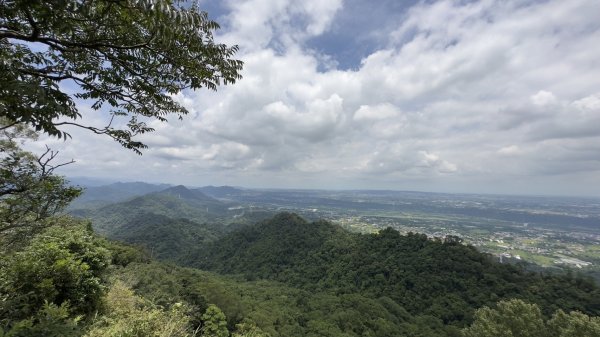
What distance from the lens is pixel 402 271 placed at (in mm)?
59031

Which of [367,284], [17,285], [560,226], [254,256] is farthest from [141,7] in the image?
[560,226]

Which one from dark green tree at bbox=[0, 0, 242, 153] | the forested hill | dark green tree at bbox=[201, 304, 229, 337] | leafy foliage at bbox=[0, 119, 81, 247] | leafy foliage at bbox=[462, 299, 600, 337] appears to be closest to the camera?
Answer: dark green tree at bbox=[0, 0, 242, 153]

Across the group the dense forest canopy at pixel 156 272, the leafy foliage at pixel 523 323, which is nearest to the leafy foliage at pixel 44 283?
the dense forest canopy at pixel 156 272

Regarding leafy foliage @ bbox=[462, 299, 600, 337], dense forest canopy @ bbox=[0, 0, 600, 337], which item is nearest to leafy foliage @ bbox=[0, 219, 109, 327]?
dense forest canopy @ bbox=[0, 0, 600, 337]

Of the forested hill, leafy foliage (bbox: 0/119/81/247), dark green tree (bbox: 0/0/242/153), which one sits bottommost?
the forested hill

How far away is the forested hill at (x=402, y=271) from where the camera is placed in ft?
150

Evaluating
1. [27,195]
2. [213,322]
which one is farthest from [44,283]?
[213,322]

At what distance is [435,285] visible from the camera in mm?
52781

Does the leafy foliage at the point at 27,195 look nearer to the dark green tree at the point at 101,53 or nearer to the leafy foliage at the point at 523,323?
the dark green tree at the point at 101,53

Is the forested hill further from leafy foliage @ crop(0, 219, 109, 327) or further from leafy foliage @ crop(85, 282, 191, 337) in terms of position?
leafy foliage @ crop(0, 219, 109, 327)

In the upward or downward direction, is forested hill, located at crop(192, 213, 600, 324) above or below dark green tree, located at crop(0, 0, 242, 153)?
below

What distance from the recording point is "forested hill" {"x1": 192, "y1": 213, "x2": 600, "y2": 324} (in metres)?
45.6

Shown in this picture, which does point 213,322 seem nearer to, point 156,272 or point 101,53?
point 156,272

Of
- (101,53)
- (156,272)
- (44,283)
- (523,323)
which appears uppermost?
(101,53)
